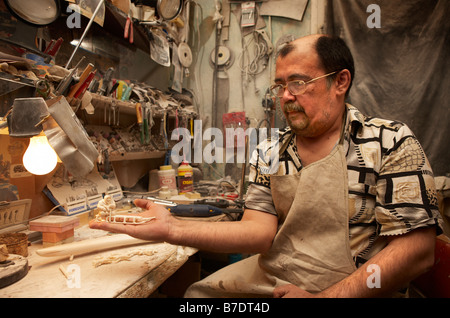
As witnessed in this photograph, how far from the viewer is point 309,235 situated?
1.04 meters

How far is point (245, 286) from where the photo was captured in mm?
1113

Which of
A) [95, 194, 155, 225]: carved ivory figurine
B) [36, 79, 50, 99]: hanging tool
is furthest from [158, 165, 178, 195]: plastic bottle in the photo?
[36, 79, 50, 99]: hanging tool

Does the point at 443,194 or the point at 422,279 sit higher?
the point at 443,194

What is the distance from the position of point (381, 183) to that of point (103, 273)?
105 centimetres

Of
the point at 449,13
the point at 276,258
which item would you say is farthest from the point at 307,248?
the point at 449,13

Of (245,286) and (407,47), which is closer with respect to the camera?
(245,286)

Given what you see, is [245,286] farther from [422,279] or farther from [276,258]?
[422,279]

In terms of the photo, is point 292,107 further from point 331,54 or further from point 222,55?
point 222,55

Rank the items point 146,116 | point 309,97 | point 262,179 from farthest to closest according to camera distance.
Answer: point 146,116
point 262,179
point 309,97

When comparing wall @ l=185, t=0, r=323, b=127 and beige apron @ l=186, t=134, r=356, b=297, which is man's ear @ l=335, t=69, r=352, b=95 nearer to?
beige apron @ l=186, t=134, r=356, b=297

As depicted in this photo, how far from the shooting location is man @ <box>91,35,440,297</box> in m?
0.89

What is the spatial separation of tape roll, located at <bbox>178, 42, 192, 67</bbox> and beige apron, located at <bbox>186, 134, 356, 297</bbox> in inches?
86.7

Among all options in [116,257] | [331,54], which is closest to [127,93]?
[116,257]

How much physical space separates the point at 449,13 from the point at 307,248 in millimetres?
2266
